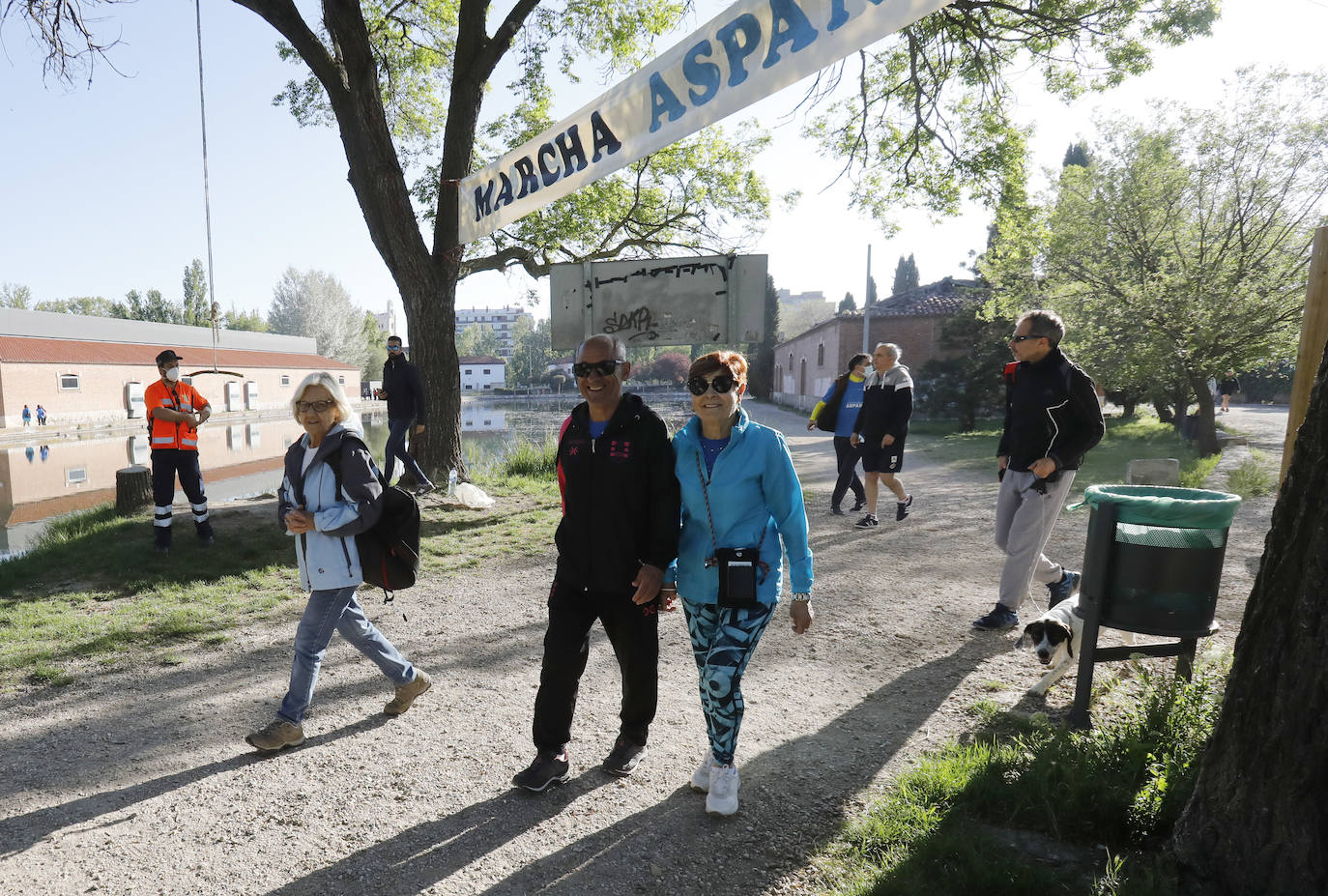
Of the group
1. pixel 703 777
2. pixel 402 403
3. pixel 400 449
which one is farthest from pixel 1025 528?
pixel 400 449

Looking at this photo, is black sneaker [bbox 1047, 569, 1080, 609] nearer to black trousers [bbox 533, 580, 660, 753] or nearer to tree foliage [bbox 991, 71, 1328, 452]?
black trousers [bbox 533, 580, 660, 753]

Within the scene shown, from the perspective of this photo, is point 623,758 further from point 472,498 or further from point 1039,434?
point 472,498

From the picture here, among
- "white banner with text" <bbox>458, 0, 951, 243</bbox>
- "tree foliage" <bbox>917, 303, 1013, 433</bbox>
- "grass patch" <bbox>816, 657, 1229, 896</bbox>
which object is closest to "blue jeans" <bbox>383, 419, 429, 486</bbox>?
"white banner with text" <bbox>458, 0, 951, 243</bbox>

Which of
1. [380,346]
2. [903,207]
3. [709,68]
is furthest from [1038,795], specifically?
[380,346]

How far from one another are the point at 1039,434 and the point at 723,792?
9.49ft

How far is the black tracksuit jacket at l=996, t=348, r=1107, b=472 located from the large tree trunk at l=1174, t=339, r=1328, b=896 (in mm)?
2265

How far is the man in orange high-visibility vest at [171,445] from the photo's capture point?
6.93 meters

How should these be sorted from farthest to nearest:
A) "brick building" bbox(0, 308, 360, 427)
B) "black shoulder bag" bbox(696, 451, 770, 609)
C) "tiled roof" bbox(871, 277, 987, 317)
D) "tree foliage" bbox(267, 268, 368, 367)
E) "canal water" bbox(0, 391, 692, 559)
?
"tree foliage" bbox(267, 268, 368, 367), "tiled roof" bbox(871, 277, 987, 317), "brick building" bbox(0, 308, 360, 427), "canal water" bbox(0, 391, 692, 559), "black shoulder bag" bbox(696, 451, 770, 609)

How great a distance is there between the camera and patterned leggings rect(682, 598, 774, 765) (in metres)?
2.77

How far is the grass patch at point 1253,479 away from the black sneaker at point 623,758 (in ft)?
31.0

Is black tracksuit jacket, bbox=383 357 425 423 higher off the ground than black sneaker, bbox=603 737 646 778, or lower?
higher

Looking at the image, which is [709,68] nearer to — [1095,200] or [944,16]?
[944,16]

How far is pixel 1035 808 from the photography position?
2.56m

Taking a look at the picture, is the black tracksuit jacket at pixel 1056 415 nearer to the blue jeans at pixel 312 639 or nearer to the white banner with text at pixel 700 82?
the white banner with text at pixel 700 82
